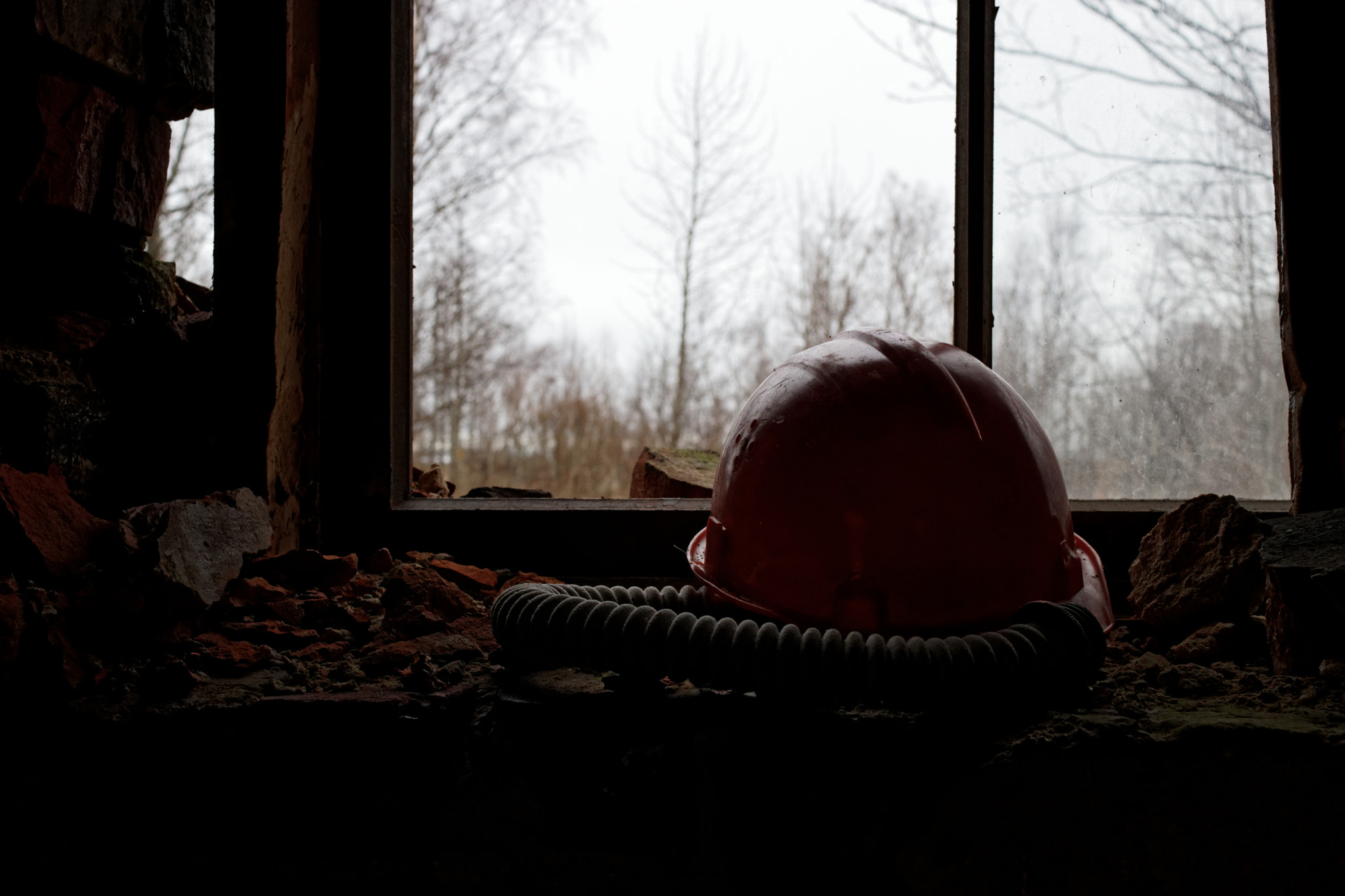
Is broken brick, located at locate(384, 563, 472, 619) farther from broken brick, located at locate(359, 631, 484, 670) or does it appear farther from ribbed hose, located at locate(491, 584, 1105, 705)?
ribbed hose, located at locate(491, 584, 1105, 705)

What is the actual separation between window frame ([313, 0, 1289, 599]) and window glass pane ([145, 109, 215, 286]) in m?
1.40

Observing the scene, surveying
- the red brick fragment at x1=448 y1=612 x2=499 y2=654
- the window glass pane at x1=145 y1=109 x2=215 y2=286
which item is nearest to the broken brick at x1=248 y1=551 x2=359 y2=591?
the red brick fragment at x1=448 y1=612 x2=499 y2=654

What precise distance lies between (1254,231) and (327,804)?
1809 millimetres

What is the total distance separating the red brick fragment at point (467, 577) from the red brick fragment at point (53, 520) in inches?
18.0

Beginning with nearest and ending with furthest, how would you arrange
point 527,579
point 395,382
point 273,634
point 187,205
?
point 273,634, point 527,579, point 395,382, point 187,205

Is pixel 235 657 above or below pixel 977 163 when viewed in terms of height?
below

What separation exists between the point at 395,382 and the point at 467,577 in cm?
43

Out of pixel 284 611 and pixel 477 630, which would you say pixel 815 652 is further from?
pixel 284 611

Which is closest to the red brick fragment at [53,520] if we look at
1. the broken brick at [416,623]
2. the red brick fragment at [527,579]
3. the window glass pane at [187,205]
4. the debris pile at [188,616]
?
the debris pile at [188,616]

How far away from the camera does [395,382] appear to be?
1496 mm

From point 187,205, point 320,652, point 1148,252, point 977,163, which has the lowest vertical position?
point 320,652

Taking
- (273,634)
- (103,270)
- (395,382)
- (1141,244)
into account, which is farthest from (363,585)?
(1141,244)

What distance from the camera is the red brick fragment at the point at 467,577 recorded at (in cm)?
130

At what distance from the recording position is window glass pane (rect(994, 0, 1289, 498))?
1.52 m
